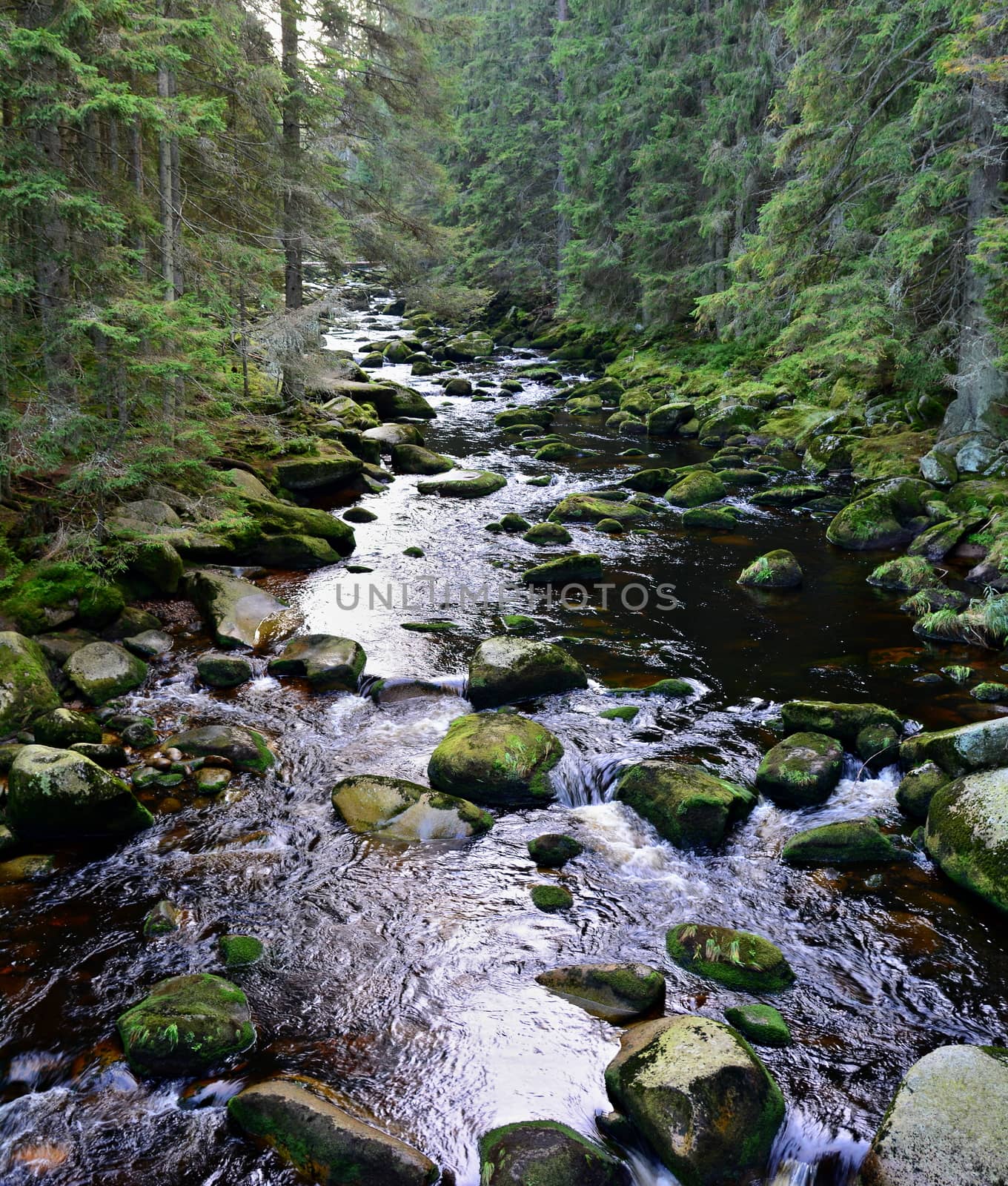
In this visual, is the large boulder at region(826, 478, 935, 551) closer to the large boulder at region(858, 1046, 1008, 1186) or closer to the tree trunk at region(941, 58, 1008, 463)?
the tree trunk at region(941, 58, 1008, 463)

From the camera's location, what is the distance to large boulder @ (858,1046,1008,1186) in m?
3.51

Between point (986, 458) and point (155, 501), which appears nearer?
point (155, 501)

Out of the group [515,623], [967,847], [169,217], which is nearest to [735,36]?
[169,217]

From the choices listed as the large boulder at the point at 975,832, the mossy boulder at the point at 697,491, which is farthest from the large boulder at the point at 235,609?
the mossy boulder at the point at 697,491

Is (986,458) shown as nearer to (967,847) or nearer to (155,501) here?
(967,847)

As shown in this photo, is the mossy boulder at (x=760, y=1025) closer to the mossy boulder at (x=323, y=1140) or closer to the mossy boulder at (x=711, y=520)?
the mossy boulder at (x=323, y=1140)

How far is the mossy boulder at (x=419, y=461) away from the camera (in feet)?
55.2

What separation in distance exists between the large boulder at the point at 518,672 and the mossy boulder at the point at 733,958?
3.39 meters

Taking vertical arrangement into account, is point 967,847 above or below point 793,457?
below

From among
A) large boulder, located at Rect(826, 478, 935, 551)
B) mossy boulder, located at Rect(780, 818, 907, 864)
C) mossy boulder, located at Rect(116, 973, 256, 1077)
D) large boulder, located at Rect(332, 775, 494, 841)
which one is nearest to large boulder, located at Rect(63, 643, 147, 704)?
large boulder, located at Rect(332, 775, 494, 841)

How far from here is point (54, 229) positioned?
797 cm

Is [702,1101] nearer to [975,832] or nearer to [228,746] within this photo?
[975,832]

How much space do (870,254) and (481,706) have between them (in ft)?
35.9

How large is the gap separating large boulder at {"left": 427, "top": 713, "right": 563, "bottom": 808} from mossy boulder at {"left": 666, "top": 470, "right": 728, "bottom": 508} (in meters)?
8.62
